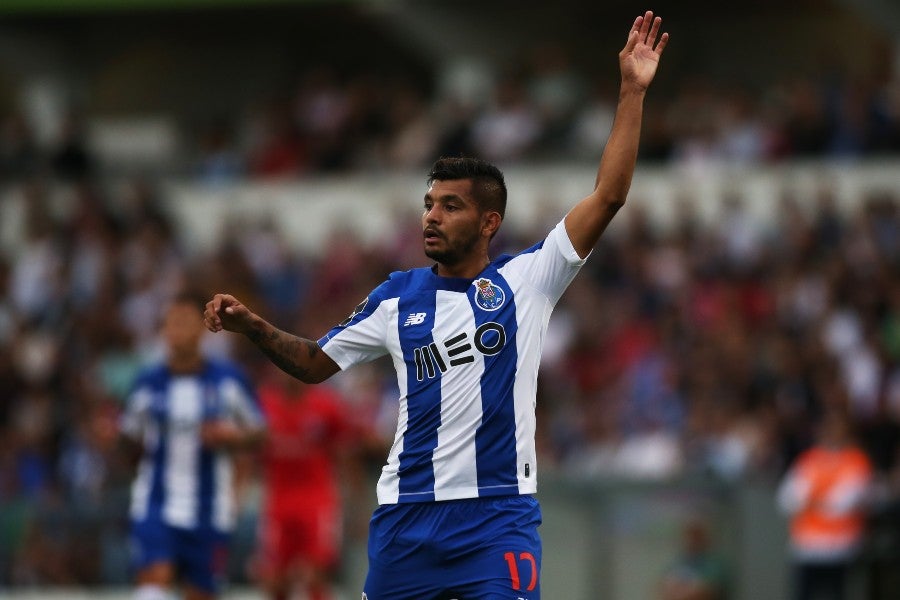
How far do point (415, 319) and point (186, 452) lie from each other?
430cm

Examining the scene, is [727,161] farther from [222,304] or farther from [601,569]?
[222,304]

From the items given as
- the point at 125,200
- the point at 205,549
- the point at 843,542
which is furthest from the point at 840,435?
the point at 125,200

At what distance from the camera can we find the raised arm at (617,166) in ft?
22.2

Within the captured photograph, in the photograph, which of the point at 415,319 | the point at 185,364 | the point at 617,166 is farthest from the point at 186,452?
the point at 617,166

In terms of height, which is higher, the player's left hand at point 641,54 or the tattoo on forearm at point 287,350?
the player's left hand at point 641,54

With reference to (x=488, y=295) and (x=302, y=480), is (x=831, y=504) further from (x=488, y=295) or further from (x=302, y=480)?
(x=488, y=295)

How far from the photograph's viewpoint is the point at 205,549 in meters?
10.9

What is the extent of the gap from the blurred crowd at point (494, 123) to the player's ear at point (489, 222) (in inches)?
485

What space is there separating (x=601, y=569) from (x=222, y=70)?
15.1 m

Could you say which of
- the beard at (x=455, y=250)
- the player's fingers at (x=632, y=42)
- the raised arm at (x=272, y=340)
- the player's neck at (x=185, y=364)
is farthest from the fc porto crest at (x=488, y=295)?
the player's neck at (x=185, y=364)

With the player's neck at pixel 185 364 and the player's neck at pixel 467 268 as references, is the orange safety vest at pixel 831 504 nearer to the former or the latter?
the player's neck at pixel 185 364

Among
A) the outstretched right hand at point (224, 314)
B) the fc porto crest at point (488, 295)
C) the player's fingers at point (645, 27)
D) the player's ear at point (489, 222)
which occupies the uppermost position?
the player's fingers at point (645, 27)

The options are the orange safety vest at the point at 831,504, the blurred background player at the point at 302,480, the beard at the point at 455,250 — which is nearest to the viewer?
the beard at the point at 455,250

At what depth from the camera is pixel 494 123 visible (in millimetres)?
20906
